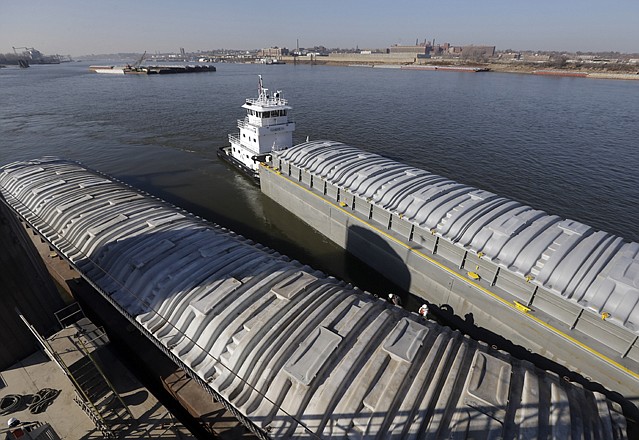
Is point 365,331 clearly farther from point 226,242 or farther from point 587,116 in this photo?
point 587,116

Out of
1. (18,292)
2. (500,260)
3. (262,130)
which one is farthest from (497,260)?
(262,130)

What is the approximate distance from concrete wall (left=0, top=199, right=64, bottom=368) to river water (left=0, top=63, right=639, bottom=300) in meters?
14.4

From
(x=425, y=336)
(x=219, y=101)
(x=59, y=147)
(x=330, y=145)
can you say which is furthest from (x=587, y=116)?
(x=59, y=147)

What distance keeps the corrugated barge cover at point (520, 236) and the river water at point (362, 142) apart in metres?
5.77

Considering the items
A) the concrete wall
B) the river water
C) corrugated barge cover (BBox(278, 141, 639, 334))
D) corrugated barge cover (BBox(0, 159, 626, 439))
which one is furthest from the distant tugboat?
the concrete wall

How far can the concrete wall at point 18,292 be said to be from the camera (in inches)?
400

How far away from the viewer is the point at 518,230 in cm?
1453

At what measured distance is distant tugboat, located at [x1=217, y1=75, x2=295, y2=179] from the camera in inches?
1280

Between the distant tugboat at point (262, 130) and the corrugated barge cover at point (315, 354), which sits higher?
the distant tugboat at point (262, 130)

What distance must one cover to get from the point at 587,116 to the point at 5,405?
85.3 m

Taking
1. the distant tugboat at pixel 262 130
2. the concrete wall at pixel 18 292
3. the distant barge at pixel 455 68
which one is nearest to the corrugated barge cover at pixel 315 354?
the concrete wall at pixel 18 292

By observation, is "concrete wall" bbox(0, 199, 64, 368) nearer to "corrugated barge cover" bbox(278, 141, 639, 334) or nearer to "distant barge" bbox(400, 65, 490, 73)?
"corrugated barge cover" bbox(278, 141, 639, 334)

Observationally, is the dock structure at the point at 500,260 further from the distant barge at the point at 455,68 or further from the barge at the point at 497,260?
Answer: the distant barge at the point at 455,68

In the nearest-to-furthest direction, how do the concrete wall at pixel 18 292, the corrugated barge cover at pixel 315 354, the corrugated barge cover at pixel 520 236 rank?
the corrugated barge cover at pixel 315 354 < the concrete wall at pixel 18 292 < the corrugated barge cover at pixel 520 236
